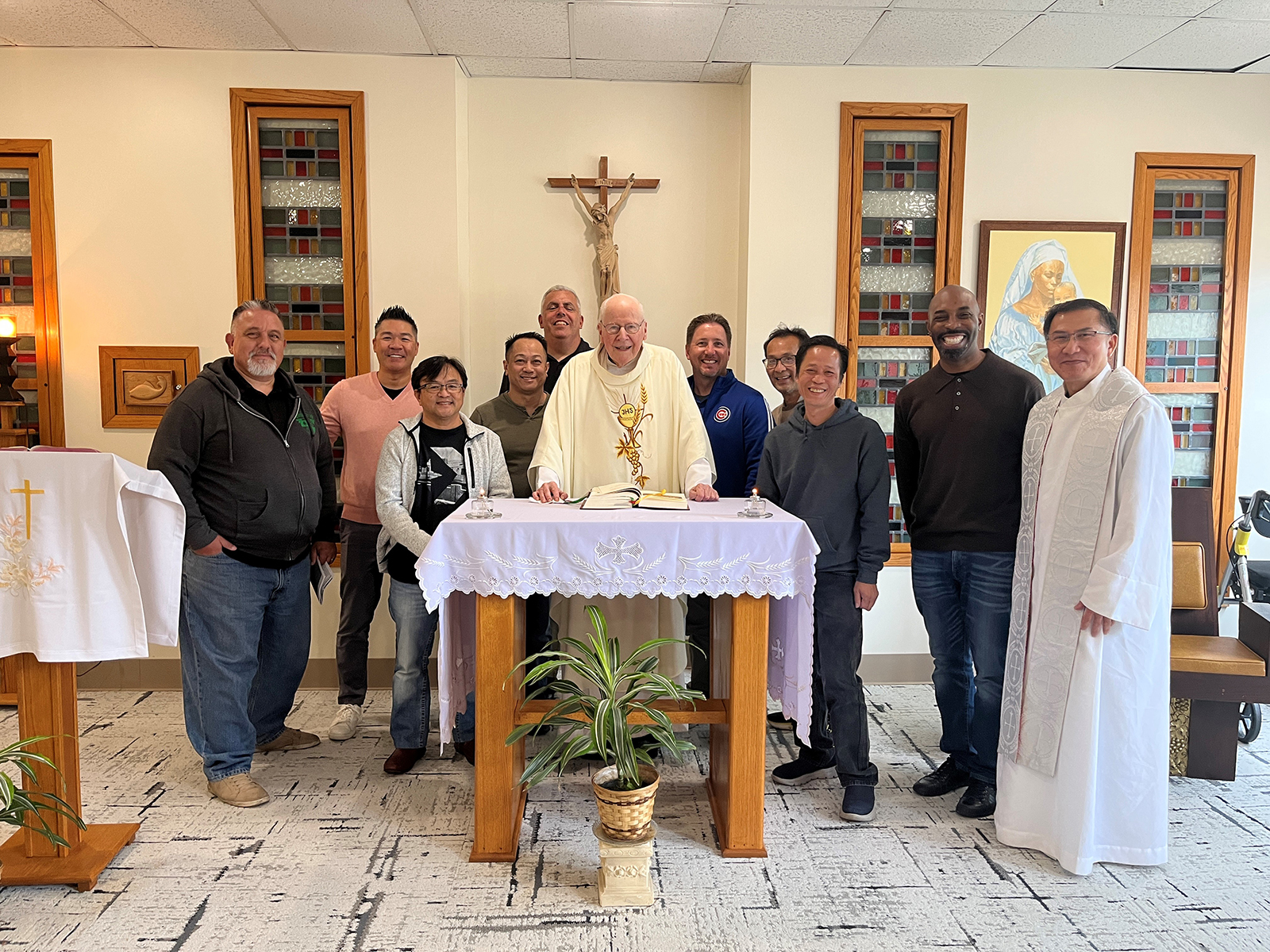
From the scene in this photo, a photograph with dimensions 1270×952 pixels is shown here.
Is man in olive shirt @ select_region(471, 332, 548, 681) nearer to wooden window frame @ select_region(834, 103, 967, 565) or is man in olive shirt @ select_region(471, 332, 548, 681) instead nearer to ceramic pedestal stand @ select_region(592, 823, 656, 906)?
ceramic pedestal stand @ select_region(592, 823, 656, 906)

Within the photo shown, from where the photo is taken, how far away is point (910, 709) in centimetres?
416

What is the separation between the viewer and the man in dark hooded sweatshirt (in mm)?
2920

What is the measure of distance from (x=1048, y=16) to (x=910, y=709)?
3299 millimetres

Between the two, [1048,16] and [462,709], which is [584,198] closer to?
[1048,16]

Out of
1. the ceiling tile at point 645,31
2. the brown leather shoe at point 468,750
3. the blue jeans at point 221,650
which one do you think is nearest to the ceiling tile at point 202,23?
the ceiling tile at point 645,31

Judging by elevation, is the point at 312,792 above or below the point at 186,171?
below

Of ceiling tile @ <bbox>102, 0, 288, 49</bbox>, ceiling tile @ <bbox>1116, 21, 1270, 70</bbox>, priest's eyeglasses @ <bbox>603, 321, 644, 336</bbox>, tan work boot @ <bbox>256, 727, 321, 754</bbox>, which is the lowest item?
tan work boot @ <bbox>256, 727, 321, 754</bbox>

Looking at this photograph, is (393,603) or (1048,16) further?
(1048,16)

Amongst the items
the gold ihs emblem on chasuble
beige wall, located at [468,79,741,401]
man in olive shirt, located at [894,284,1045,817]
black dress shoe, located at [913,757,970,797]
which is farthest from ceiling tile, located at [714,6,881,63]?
black dress shoe, located at [913,757,970,797]

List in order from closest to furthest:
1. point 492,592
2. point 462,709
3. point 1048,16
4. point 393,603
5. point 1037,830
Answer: point 492,592 → point 1037,830 → point 462,709 → point 393,603 → point 1048,16

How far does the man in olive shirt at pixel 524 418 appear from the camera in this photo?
3.60m

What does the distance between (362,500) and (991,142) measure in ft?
12.1

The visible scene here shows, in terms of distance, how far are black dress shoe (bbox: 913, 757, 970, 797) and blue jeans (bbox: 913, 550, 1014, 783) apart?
0.03 m

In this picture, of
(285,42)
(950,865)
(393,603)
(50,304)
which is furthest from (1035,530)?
(50,304)
